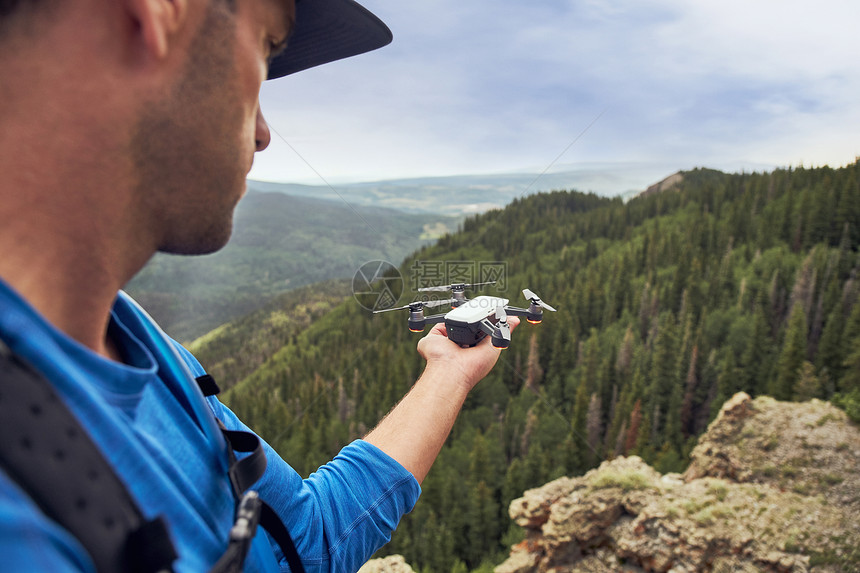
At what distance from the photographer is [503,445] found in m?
65.6

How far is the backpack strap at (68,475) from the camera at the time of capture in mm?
694

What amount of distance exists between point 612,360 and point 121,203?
7230cm

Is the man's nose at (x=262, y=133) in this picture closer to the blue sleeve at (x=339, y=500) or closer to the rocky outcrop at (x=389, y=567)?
the blue sleeve at (x=339, y=500)

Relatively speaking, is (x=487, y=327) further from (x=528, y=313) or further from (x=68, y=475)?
(x=68, y=475)

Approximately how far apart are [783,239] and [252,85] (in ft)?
377

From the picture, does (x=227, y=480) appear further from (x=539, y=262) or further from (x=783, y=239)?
(x=783, y=239)

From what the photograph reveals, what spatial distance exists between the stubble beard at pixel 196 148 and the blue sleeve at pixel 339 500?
860 millimetres

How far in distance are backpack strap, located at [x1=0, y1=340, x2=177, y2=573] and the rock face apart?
1894cm

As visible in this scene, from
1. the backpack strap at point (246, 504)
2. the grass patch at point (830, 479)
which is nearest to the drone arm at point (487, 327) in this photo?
the backpack strap at point (246, 504)

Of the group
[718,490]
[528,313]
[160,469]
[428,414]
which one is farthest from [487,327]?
[718,490]

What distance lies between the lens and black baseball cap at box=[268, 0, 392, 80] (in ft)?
5.53

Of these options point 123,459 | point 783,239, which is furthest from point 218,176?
point 783,239

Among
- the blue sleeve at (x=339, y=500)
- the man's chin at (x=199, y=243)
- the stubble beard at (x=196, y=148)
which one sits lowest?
the blue sleeve at (x=339, y=500)

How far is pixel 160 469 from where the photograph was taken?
1.08 meters
